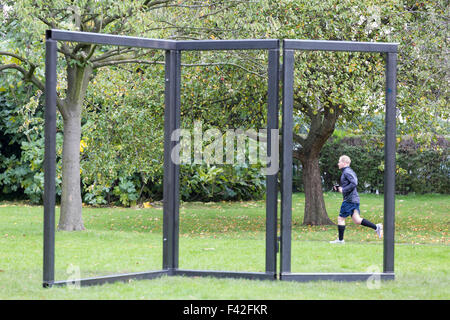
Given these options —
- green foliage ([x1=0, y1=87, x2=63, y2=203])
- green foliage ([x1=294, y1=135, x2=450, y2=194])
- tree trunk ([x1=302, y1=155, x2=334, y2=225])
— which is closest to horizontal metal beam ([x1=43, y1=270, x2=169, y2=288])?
tree trunk ([x1=302, y1=155, x2=334, y2=225])

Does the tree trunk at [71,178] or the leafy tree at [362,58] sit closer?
the leafy tree at [362,58]

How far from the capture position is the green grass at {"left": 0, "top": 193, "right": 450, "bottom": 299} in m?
5.95

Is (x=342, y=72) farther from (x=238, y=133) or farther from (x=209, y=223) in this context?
(x=209, y=223)

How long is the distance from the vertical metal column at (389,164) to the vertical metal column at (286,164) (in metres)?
0.95

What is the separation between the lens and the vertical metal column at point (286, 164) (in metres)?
6.42

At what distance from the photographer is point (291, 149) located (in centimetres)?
641

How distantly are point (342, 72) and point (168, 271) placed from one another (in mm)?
5878

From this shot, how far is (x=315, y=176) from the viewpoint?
12992 mm

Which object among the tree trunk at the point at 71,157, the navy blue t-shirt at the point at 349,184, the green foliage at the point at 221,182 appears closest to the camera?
the navy blue t-shirt at the point at 349,184

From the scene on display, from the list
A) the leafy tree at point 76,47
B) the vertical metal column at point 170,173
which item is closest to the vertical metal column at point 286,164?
the vertical metal column at point 170,173

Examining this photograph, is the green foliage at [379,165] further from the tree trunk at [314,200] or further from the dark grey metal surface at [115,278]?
the dark grey metal surface at [115,278]

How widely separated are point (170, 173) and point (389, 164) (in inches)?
84.5

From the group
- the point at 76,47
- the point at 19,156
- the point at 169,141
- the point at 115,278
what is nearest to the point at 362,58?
the point at 76,47
